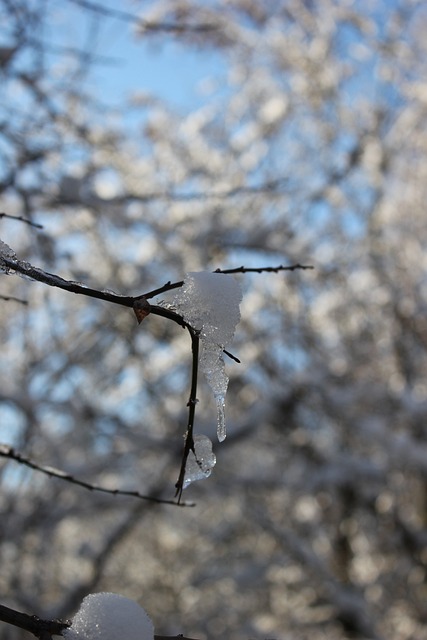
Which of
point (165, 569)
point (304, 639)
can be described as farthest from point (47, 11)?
point (165, 569)

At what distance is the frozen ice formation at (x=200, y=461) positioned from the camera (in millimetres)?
1114

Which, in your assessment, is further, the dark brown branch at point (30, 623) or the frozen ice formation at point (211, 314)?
the frozen ice formation at point (211, 314)

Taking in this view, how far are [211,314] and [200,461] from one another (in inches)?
10.3

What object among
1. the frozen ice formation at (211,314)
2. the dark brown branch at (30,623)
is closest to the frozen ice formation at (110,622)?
the dark brown branch at (30,623)

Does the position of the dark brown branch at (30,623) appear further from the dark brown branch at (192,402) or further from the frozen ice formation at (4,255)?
the frozen ice formation at (4,255)

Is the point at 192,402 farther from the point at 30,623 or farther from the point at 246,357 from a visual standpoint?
the point at 246,357

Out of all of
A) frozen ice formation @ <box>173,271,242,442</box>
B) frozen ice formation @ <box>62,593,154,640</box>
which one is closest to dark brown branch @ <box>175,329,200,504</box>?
frozen ice formation @ <box>173,271,242,442</box>

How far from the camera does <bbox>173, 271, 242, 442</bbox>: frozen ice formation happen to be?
101 cm

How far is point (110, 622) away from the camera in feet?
3.19

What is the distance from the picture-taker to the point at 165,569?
8.46 metres

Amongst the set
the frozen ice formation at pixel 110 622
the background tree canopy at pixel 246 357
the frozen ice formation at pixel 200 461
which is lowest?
the frozen ice formation at pixel 110 622

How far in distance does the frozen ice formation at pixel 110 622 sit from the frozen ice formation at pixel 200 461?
0.21 metres

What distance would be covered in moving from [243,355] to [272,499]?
2.13 meters

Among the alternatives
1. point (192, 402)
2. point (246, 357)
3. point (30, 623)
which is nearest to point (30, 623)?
point (30, 623)
